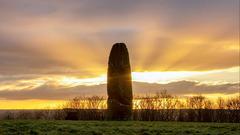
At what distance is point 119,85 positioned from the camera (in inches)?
1485

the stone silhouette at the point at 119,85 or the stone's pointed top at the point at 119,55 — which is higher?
the stone's pointed top at the point at 119,55

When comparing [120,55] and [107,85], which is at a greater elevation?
[120,55]

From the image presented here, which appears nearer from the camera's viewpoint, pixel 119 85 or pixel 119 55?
pixel 119 85

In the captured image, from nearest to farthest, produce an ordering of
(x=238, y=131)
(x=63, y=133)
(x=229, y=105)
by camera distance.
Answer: (x=63, y=133)
(x=238, y=131)
(x=229, y=105)

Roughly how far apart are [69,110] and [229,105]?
528 inches

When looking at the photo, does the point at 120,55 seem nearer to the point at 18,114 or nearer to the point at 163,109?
the point at 163,109

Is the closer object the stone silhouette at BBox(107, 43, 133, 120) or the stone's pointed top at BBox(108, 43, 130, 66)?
the stone silhouette at BBox(107, 43, 133, 120)

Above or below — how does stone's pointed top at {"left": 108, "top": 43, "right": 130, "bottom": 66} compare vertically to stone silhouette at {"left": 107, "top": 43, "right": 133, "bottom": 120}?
above

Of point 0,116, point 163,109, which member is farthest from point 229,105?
point 0,116

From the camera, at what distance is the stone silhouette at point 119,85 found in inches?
1473

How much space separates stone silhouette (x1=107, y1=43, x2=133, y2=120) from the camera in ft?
123

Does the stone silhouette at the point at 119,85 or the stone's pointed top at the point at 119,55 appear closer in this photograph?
the stone silhouette at the point at 119,85

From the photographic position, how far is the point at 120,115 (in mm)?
37219

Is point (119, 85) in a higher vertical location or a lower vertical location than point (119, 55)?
lower
